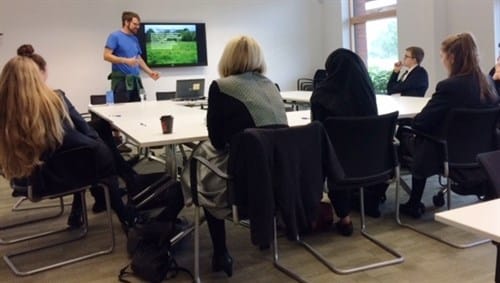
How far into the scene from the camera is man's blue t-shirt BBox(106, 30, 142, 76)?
502cm

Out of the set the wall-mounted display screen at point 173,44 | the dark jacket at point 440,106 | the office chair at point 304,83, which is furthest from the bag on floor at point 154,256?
the office chair at point 304,83

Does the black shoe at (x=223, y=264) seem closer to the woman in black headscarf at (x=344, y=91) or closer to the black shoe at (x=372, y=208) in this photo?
the woman in black headscarf at (x=344, y=91)

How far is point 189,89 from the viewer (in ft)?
16.7

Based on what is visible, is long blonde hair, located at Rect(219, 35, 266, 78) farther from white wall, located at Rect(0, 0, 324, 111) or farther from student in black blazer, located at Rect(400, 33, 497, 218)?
white wall, located at Rect(0, 0, 324, 111)

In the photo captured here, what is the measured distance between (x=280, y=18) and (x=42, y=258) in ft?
22.1

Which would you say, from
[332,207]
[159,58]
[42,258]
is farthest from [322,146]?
[159,58]

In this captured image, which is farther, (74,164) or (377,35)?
(377,35)

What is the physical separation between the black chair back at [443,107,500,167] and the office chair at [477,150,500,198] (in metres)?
1.19

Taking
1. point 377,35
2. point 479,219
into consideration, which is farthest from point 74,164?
point 377,35

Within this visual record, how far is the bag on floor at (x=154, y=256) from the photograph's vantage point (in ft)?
7.71

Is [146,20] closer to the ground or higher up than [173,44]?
higher up

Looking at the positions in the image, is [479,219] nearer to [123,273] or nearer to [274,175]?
[274,175]

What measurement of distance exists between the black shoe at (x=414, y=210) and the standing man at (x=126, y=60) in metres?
2.97

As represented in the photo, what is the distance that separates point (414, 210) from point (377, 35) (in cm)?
552
